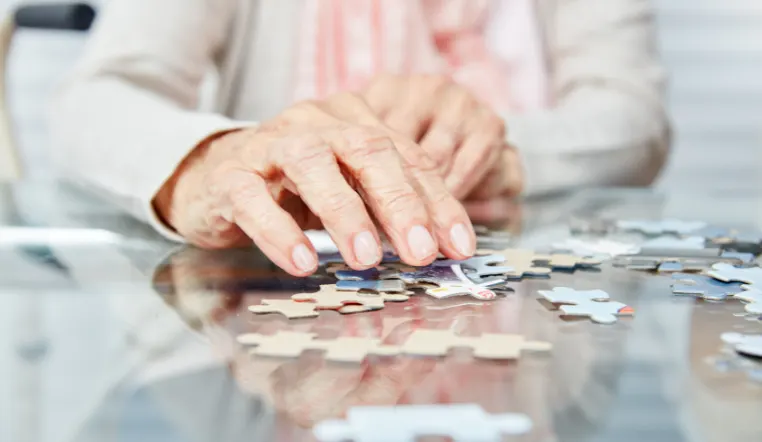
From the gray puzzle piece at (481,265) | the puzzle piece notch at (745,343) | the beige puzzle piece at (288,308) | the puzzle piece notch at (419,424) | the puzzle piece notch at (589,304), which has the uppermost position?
the puzzle piece notch at (745,343)

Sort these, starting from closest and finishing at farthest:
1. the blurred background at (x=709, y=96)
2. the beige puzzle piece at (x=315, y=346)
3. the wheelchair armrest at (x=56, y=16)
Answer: the beige puzzle piece at (x=315, y=346), the wheelchair armrest at (x=56, y=16), the blurred background at (x=709, y=96)

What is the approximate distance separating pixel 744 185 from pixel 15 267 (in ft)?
10.5

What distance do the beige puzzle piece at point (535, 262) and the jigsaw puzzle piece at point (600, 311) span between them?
11cm

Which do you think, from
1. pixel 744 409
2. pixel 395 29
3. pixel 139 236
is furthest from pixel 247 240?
pixel 395 29

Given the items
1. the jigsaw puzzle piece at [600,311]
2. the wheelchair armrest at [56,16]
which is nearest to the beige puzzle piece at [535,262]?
the jigsaw puzzle piece at [600,311]

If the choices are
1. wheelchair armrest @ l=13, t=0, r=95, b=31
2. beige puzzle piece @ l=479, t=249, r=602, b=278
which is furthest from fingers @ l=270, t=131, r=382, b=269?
wheelchair armrest @ l=13, t=0, r=95, b=31

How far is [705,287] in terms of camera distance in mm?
642

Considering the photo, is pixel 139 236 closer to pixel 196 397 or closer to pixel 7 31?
pixel 196 397

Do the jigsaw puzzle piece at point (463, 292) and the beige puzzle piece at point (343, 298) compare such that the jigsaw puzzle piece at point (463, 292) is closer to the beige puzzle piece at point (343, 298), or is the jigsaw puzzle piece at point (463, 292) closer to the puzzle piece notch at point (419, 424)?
the beige puzzle piece at point (343, 298)

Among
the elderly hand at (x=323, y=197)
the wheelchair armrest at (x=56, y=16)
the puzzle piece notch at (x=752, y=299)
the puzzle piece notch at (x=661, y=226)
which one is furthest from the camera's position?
the wheelchair armrest at (x=56, y=16)

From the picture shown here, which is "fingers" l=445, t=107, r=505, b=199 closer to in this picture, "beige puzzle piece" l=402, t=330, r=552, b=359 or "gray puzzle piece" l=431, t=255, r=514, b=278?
"gray puzzle piece" l=431, t=255, r=514, b=278

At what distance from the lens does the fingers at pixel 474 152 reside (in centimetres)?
103

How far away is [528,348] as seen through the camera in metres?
0.48

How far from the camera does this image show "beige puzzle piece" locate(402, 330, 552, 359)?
469 millimetres
